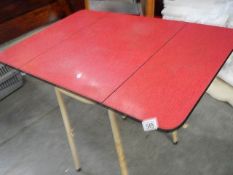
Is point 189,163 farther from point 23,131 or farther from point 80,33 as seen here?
point 23,131

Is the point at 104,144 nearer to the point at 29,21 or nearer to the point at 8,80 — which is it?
the point at 8,80

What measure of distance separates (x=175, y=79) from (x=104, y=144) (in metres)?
0.92

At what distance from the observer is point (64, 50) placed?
4.34 ft

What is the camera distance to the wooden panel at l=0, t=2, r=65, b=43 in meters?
3.01

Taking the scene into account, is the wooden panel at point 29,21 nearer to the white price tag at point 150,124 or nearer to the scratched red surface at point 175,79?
the scratched red surface at point 175,79

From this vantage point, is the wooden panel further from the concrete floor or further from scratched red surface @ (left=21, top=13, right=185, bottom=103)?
scratched red surface @ (left=21, top=13, right=185, bottom=103)

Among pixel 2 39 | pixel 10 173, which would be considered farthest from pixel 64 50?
pixel 2 39

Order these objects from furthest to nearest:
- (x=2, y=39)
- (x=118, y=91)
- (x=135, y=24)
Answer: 1. (x=2, y=39)
2. (x=135, y=24)
3. (x=118, y=91)

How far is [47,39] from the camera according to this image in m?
1.45

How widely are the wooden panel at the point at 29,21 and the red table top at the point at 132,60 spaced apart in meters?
1.69

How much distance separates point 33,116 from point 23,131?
0.17 meters

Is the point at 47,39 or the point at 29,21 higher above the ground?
the point at 47,39

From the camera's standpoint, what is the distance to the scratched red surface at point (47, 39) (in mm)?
1307

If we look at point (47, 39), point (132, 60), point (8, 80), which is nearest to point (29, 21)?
point (8, 80)
